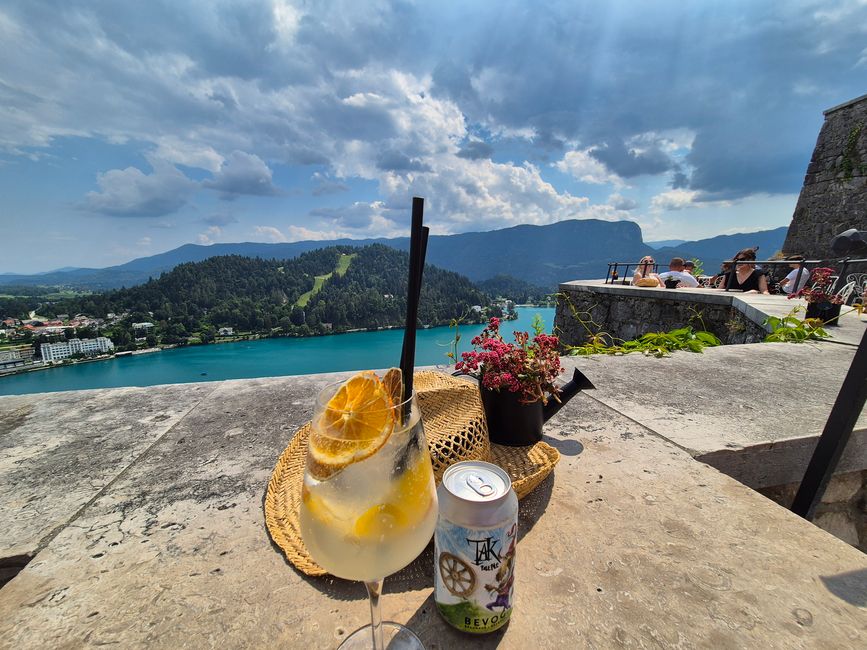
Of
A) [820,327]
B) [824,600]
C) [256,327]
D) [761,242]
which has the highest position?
[761,242]

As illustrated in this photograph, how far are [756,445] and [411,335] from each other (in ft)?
5.47

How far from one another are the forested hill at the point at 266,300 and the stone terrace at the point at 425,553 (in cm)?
2305

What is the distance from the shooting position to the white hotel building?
23.6 m

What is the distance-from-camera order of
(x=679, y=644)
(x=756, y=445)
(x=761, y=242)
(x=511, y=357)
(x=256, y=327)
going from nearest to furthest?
1. (x=679, y=644)
2. (x=511, y=357)
3. (x=756, y=445)
4. (x=256, y=327)
5. (x=761, y=242)

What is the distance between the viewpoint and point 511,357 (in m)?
1.35

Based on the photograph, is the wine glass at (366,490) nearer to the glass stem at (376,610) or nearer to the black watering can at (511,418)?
the glass stem at (376,610)

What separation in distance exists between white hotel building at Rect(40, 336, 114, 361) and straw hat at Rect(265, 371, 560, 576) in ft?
110

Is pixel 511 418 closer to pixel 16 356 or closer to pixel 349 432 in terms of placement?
pixel 349 432

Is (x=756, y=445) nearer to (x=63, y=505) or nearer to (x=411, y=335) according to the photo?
(x=411, y=335)

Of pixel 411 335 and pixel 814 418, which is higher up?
pixel 411 335

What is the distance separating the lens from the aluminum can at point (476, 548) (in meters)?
0.72

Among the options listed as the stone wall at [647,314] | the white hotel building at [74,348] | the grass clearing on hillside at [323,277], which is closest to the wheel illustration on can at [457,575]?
the stone wall at [647,314]

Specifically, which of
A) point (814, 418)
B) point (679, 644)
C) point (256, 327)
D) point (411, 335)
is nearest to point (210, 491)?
point (411, 335)

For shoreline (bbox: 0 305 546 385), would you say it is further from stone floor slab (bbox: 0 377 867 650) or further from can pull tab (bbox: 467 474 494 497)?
can pull tab (bbox: 467 474 494 497)
